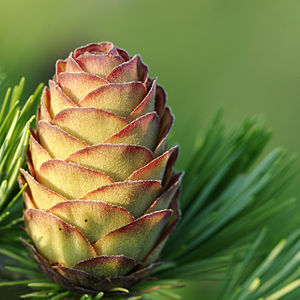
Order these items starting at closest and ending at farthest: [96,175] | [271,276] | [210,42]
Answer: [96,175]
[271,276]
[210,42]

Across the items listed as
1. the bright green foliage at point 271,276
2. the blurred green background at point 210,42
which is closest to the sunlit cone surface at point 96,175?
the bright green foliage at point 271,276

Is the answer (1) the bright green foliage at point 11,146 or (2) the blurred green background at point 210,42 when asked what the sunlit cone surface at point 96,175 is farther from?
(2) the blurred green background at point 210,42

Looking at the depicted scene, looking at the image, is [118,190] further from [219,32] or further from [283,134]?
[219,32]

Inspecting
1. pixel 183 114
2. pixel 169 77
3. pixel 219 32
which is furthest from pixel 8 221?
pixel 219 32

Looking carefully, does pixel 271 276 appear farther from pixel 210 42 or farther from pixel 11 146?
pixel 210 42

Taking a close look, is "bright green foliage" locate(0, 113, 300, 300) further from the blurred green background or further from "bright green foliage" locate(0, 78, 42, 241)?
the blurred green background

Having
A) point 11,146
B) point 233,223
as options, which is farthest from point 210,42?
point 11,146
